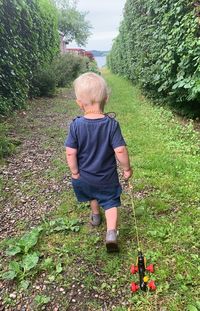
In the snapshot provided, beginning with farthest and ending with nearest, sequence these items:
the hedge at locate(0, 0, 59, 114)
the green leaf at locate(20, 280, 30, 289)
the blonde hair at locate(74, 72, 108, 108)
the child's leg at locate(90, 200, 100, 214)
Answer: the hedge at locate(0, 0, 59, 114) < the child's leg at locate(90, 200, 100, 214) < the blonde hair at locate(74, 72, 108, 108) < the green leaf at locate(20, 280, 30, 289)

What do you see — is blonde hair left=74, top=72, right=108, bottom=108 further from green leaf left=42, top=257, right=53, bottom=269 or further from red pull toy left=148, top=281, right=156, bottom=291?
red pull toy left=148, top=281, right=156, bottom=291

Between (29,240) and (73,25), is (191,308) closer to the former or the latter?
(29,240)

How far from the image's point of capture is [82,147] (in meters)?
2.83

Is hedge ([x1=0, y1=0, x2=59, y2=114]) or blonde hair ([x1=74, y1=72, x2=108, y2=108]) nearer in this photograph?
blonde hair ([x1=74, y1=72, x2=108, y2=108])

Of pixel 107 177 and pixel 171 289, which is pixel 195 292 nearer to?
pixel 171 289

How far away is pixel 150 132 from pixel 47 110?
344 centimetres

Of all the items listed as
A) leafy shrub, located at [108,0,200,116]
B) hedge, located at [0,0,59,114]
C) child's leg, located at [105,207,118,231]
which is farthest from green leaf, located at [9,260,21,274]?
hedge, located at [0,0,59,114]

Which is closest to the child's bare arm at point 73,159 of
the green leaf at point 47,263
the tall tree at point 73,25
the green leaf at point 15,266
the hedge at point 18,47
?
the green leaf at point 47,263

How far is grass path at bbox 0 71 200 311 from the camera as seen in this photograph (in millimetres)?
2301

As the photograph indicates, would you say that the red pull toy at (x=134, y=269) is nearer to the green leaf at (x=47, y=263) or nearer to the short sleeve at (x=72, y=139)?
the green leaf at (x=47, y=263)

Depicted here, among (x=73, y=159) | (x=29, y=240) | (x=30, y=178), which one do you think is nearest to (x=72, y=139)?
(x=73, y=159)

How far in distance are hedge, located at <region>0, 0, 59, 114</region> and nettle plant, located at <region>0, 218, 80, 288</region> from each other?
4.01m

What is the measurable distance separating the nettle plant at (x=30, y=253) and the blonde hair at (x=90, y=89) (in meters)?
1.14

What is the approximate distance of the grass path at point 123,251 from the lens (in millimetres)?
2301
